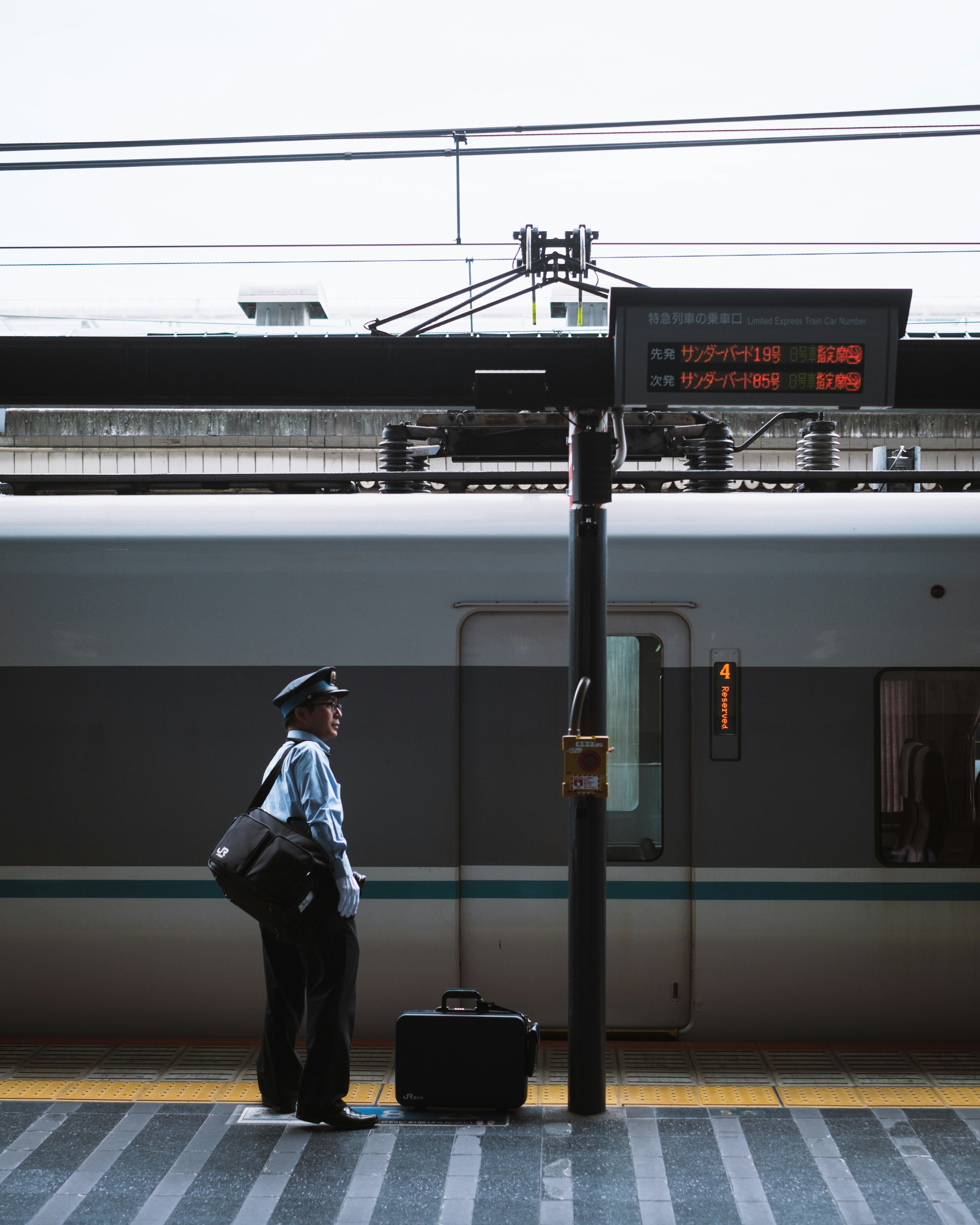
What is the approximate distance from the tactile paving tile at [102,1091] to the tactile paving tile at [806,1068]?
9.07 ft

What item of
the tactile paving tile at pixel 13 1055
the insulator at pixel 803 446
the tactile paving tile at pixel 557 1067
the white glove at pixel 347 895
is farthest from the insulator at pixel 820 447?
the tactile paving tile at pixel 13 1055

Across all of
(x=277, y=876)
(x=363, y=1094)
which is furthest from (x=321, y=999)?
(x=363, y=1094)

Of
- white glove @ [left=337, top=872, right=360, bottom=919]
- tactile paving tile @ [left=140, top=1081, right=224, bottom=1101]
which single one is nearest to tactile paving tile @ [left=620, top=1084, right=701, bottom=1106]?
white glove @ [left=337, top=872, right=360, bottom=919]

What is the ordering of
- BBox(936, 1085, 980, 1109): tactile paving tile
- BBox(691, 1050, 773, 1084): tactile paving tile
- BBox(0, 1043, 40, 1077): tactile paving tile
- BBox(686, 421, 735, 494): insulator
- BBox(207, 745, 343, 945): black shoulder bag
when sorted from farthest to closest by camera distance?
BBox(686, 421, 735, 494): insulator, BBox(0, 1043, 40, 1077): tactile paving tile, BBox(691, 1050, 773, 1084): tactile paving tile, BBox(936, 1085, 980, 1109): tactile paving tile, BBox(207, 745, 343, 945): black shoulder bag

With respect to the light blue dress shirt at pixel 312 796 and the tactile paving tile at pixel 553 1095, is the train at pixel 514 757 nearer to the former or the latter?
the tactile paving tile at pixel 553 1095

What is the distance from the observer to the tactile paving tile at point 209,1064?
482cm

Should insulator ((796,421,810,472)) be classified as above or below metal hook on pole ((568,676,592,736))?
above

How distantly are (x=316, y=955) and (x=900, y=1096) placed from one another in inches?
99.0

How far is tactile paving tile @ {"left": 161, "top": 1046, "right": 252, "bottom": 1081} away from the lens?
4.82m

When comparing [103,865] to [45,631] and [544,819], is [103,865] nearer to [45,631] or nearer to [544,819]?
[45,631]

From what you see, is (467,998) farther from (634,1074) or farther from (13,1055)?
(13,1055)

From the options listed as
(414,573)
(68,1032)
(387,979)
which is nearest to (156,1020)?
(68,1032)

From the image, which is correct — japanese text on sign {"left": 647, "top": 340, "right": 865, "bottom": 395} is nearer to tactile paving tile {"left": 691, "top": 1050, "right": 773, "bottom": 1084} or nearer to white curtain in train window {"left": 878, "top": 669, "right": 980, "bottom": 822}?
white curtain in train window {"left": 878, "top": 669, "right": 980, "bottom": 822}

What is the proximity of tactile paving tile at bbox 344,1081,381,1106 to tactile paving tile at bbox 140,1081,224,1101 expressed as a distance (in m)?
0.55
